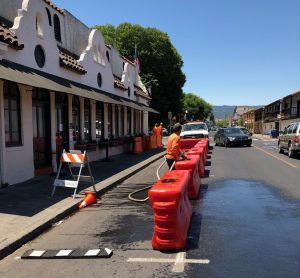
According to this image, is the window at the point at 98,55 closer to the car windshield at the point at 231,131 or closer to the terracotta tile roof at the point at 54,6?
the terracotta tile roof at the point at 54,6

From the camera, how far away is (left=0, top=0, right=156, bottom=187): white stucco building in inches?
411

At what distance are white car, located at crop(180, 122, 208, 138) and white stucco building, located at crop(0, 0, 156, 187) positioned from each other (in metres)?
5.93

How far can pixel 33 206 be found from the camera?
8070mm

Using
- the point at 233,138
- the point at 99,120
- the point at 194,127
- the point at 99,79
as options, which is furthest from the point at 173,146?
the point at 233,138

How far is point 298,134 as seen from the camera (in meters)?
18.6

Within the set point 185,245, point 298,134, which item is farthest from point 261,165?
point 185,245

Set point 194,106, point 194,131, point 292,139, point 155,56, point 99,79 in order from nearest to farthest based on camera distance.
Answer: point 99,79 < point 292,139 < point 194,131 < point 155,56 < point 194,106

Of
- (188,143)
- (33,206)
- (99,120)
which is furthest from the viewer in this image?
(188,143)

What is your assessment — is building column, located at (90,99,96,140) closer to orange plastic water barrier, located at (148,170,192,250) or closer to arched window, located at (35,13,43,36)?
arched window, located at (35,13,43,36)

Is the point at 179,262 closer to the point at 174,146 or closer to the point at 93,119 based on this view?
the point at 174,146

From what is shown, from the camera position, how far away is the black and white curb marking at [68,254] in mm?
5285

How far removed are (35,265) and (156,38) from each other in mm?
48690

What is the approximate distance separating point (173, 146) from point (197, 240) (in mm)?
4310

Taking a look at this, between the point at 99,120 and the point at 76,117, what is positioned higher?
the point at 76,117
